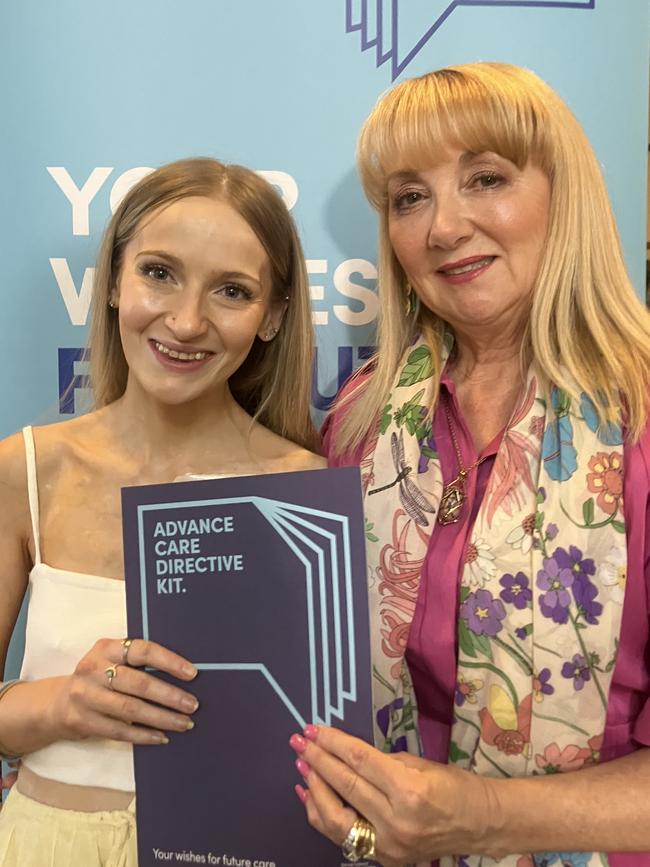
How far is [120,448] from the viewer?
1.46 m

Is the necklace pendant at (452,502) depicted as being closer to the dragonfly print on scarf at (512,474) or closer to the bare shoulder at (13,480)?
the dragonfly print on scarf at (512,474)

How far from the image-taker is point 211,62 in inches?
65.0

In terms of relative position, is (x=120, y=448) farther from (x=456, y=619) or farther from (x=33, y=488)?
(x=456, y=619)

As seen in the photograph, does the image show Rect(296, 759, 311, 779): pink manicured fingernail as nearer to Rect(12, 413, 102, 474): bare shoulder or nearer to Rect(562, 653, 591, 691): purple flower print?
Rect(562, 653, 591, 691): purple flower print

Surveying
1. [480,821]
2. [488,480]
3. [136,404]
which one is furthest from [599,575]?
[136,404]

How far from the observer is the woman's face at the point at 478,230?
1288 millimetres

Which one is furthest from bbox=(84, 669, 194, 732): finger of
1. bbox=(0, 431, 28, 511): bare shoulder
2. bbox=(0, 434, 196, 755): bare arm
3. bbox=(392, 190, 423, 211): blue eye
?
bbox=(392, 190, 423, 211): blue eye

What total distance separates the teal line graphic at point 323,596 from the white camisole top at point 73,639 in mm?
383

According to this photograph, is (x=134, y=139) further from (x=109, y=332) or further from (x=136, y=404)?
(x=136, y=404)

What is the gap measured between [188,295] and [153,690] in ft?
1.99

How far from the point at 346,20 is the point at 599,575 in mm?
1177

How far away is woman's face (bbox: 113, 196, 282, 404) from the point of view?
52.6 inches

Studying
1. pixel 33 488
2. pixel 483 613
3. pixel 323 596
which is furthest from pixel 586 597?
pixel 33 488

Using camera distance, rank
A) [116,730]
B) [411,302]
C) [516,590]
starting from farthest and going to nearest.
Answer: [411,302], [516,590], [116,730]
